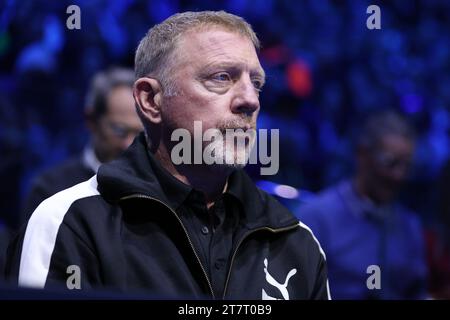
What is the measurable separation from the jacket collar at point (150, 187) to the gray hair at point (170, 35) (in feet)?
0.39

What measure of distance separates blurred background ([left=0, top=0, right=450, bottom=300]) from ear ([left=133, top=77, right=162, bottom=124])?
124cm

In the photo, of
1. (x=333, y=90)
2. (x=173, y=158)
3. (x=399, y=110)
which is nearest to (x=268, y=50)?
(x=333, y=90)

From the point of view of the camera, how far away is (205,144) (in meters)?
1.46

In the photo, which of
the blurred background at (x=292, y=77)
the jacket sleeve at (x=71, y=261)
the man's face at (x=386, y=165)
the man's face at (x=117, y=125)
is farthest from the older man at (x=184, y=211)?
the blurred background at (x=292, y=77)

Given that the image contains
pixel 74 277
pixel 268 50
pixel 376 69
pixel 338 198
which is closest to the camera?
pixel 74 277

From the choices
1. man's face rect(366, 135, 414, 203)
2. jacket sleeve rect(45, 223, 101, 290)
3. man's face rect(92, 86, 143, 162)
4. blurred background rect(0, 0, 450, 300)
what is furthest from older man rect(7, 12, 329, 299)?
blurred background rect(0, 0, 450, 300)

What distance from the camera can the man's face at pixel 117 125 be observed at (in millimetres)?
2492

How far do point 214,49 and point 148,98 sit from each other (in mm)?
157

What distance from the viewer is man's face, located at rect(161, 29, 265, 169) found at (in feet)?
4.86

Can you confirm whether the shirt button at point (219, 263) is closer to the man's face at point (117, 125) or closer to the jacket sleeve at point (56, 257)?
the jacket sleeve at point (56, 257)

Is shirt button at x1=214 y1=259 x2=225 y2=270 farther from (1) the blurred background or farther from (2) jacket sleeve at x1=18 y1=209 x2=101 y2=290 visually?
(1) the blurred background

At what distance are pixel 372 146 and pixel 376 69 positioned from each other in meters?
1.07
